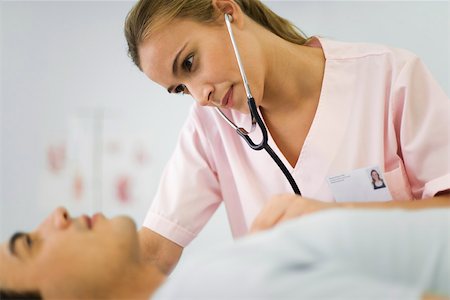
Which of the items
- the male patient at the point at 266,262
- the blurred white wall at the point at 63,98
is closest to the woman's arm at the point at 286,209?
the male patient at the point at 266,262

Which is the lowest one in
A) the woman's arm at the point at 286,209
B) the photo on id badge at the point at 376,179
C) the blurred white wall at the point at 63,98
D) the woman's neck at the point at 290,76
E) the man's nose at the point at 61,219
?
the blurred white wall at the point at 63,98

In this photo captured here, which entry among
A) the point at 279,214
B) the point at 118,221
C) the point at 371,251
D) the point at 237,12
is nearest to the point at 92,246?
the point at 118,221

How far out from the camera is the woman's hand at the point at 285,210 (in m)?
0.94

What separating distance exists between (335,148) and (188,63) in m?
0.42

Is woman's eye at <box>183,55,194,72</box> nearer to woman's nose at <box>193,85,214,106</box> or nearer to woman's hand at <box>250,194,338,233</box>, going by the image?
woman's nose at <box>193,85,214,106</box>

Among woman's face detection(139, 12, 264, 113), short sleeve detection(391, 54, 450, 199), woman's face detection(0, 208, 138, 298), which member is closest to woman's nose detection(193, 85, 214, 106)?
woman's face detection(139, 12, 264, 113)

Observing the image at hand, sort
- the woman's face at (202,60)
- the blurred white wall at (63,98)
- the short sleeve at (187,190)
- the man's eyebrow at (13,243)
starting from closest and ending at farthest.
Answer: the man's eyebrow at (13,243)
the woman's face at (202,60)
the short sleeve at (187,190)
the blurred white wall at (63,98)

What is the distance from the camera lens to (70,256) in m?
0.96

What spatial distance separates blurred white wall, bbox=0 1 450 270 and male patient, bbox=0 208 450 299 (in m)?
1.43

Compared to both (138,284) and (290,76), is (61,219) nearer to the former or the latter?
(138,284)

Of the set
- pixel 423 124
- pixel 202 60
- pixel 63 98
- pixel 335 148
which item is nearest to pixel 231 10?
pixel 202 60

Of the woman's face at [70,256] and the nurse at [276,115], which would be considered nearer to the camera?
the woman's face at [70,256]

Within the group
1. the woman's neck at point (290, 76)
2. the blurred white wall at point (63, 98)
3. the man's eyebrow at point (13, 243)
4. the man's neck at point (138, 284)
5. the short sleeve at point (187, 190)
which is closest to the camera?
the man's neck at point (138, 284)

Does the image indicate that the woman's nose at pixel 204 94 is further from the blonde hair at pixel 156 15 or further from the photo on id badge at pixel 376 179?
the photo on id badge at pixel 376 179
